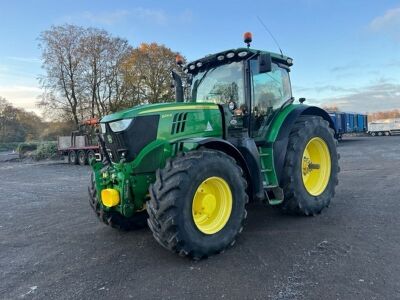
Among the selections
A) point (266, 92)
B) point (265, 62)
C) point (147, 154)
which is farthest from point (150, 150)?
point (266, 92)

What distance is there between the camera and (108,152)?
5.17m

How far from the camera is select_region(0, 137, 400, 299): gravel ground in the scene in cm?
354

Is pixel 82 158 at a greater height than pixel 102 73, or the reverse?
pixel 102 73

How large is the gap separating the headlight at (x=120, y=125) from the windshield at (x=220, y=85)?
68.6 inches

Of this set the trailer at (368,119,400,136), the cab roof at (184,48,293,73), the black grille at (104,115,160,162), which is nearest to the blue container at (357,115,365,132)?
the trailer at (368,119,400,136)

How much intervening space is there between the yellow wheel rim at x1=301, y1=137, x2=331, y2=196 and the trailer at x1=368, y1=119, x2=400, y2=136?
44.5 metres

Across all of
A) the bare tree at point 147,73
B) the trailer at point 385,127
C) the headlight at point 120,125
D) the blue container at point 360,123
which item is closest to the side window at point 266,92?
the headlight at point 120,125

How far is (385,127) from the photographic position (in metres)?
45.9

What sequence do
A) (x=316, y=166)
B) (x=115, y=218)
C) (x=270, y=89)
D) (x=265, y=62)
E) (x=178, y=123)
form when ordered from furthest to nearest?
(x=316, y=166), (x=270, y=89), (x=115, y=218), (x=265, y=62), (x=178, y=123)

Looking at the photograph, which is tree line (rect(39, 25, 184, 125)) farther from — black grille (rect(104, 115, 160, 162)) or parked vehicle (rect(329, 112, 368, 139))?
black grille (rect(104, 115, 160, 162))

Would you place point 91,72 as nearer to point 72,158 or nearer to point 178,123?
point 72,158

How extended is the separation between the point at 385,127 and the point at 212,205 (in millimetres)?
47305

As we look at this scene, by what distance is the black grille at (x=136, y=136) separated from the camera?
4.62m

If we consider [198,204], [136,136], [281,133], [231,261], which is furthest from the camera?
[281,133]
